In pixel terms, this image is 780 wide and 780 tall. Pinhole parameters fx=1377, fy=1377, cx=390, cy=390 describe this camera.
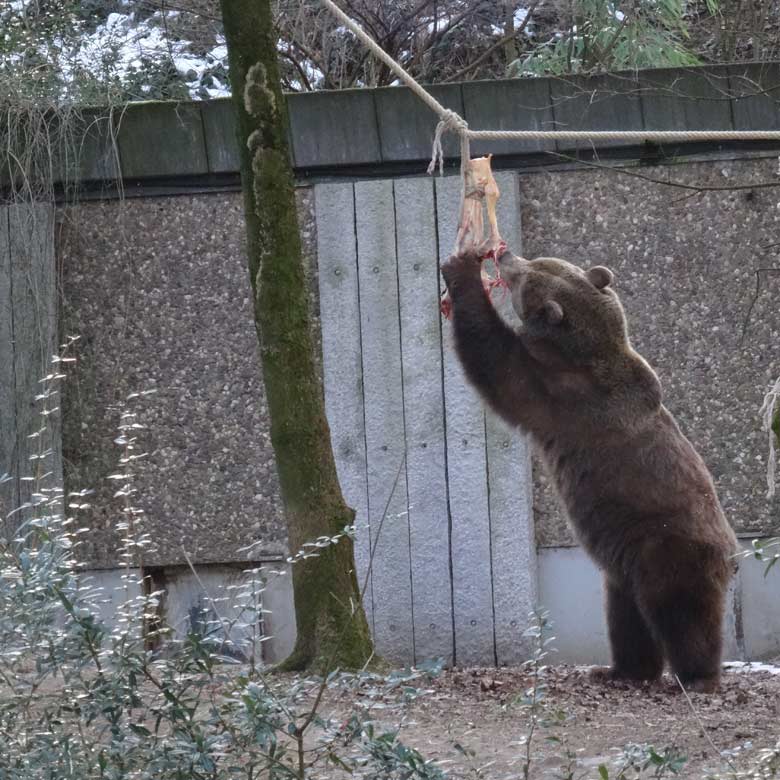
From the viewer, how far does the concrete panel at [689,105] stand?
6645 millimetres

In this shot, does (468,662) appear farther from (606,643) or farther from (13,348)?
(13,348)

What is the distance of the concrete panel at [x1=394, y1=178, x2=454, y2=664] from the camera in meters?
6.55

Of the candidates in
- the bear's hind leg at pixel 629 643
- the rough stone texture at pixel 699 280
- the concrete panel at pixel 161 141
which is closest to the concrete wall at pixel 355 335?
the rough stone texture at pixel 699 280

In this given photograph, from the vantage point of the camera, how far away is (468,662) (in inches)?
256

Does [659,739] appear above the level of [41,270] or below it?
below

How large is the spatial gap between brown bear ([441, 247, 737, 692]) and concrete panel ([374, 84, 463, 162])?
1299mm

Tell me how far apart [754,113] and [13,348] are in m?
3.75

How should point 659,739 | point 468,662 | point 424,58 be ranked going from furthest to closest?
point 424,58 → point 468,662 → point 659,739

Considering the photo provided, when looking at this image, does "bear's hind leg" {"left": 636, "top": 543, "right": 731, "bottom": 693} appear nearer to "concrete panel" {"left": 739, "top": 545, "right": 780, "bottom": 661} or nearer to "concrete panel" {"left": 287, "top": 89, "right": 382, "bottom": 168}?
"concrete panel" {"left": 739, "top": 545, "right": 780, "bottom": 661}

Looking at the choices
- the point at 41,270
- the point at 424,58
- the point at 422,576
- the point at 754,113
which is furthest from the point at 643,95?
the point at 424,58

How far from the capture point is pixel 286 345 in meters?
5.20

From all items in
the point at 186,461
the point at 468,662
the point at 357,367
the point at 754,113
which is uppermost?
the point at 754,113

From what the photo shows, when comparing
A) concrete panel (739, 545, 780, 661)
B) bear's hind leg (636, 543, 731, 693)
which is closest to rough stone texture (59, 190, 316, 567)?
bear's hind leg (636, 543, 731, 693)

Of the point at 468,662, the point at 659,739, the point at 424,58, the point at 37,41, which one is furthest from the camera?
the point at 424,58
